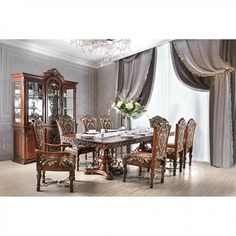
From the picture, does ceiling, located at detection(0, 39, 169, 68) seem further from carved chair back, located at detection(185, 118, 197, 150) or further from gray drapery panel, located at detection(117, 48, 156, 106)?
carved chair back, located at detection(185, 118, 197, 150)

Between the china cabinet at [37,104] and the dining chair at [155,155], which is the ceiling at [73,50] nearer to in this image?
the china cabinet at [37,104]

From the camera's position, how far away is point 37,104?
10.6 feet

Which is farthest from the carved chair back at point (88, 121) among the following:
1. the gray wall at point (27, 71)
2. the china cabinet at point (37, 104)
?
the china cabinet at point (37, 104)

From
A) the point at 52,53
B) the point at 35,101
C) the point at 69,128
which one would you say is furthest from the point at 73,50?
the point at 35,101

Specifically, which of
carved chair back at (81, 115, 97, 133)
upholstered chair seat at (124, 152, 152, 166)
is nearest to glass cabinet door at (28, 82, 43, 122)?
carved chair back at (81, 115, 97, 133)

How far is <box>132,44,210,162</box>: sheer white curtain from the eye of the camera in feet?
8.80

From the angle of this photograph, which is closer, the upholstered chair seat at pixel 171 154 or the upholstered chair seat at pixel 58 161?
the upholstered chair seat at pixel 58 161

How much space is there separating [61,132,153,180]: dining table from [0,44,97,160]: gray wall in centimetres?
40

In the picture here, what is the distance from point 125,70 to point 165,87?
1.68 ft

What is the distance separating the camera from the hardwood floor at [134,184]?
2094 mm

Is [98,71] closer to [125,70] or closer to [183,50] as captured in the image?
[125,70]

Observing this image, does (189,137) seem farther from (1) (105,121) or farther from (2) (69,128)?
(2) (69,128)
